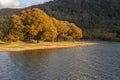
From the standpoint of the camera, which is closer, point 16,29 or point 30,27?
point 16,29

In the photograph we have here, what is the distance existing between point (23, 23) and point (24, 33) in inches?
261

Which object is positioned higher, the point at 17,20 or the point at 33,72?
the point at 17,20

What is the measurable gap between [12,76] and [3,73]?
5.00 metres

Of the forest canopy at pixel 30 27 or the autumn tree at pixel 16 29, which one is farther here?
the forest canopy at pixel 30 27

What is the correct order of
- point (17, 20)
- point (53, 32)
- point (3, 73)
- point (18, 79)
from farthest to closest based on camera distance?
point (53, 32) < point (17, 20) < point (3, 73) < point (18, 79)

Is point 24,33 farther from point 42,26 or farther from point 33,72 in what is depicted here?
point 33,72

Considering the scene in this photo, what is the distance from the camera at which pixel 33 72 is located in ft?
234

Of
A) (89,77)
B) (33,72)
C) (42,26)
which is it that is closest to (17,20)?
(42,26)

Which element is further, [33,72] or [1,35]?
[1,35]

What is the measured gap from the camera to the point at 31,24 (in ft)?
563

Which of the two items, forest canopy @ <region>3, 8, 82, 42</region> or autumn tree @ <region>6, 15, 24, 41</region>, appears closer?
autumn tree @ <region>6, 15, 24, 41</region>

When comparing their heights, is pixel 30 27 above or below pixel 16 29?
above

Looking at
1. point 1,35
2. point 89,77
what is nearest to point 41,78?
point 89,77

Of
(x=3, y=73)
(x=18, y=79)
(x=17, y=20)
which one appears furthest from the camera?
(x=17, y=20)
